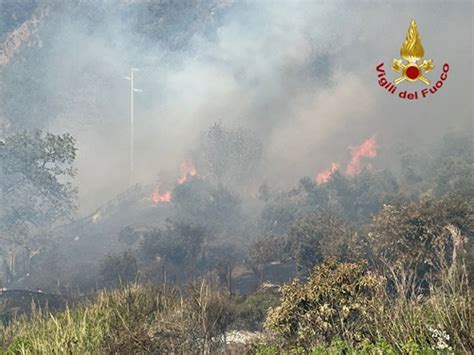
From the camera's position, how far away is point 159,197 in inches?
5787

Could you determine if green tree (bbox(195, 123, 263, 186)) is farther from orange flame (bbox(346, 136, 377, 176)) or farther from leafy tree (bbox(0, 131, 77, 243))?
leafy tree (bbox(0, 131, 77, 243))

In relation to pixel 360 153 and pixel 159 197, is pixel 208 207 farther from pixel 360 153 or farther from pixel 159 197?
pixel 360 153

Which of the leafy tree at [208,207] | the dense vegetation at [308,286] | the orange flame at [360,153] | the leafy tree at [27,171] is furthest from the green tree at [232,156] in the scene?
the leafy tree at [27,171]

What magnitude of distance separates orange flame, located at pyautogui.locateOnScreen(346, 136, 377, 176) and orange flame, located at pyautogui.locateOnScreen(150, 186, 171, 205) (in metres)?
66.2

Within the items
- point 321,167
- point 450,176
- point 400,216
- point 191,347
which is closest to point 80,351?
point 191,347

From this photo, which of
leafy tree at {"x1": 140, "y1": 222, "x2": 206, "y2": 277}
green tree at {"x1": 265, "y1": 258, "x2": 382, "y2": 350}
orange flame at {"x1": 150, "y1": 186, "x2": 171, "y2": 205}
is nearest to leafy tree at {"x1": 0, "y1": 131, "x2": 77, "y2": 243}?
leafy tree at {"x1": 140, "y1": 222, "x2": 206, "y2": 277}

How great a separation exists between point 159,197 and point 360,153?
7838cm

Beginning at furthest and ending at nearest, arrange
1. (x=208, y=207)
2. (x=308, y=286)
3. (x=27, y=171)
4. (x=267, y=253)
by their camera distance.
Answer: (x=208, y=207), (x=27, y=171), (x=267, y=253), (x=308, y=286)

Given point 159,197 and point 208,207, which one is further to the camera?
point 159,197

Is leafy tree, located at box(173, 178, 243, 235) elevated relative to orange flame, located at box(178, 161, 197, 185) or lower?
lower

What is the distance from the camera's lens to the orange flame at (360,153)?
5935 inches

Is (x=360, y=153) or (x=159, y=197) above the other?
(x=360, y=153)

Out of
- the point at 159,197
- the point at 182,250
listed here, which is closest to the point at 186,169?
the point at 159,197

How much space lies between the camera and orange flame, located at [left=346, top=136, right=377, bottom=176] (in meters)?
151
